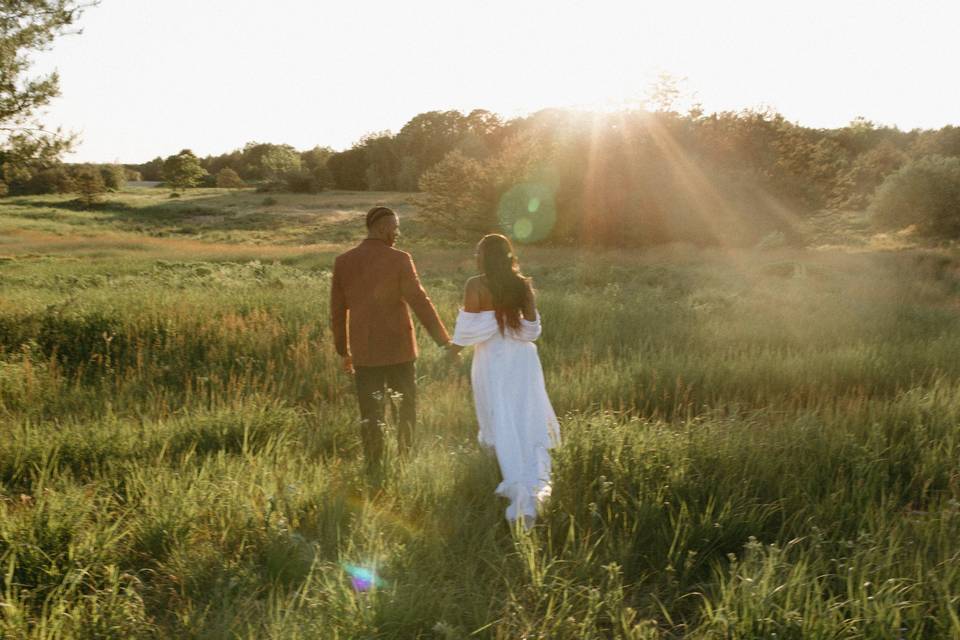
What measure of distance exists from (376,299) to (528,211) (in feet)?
118

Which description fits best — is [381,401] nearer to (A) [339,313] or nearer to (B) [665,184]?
(A) [339,313]

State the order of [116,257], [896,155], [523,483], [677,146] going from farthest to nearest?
[896,155] < [677,146] < [116,257] < [523,483]

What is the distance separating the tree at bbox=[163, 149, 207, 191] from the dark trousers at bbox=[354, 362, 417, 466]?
116593mm

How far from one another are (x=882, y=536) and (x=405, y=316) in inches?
→ 144

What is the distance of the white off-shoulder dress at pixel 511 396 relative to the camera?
5125 mm

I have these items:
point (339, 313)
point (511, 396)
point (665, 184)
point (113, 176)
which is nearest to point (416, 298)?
point (339, 313)

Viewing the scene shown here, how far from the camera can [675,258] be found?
3231 centimetres

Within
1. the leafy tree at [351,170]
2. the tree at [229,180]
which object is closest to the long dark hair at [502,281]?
the leafy tree at [351,170]

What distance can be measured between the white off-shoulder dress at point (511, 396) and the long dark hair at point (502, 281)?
11cm

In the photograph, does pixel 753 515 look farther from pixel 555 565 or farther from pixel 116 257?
pixel 116 257

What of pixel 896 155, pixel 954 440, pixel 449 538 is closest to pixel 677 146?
pixel 954 440

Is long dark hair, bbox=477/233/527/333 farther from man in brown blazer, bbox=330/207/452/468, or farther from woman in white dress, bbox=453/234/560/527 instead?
man in brown blazer, bbox=330/207/452/468

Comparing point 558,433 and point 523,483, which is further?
point 558,433

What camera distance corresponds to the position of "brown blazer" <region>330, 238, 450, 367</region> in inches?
218
